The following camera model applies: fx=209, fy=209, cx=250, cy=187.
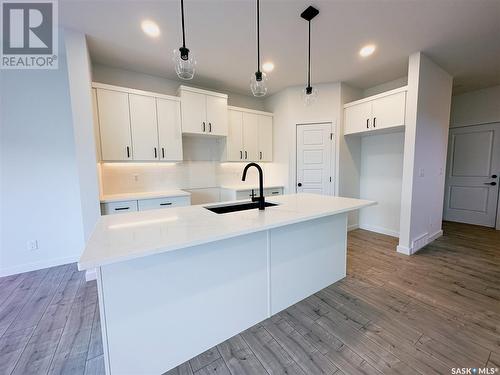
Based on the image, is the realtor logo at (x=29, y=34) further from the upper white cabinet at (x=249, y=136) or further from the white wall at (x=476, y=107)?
the white wall at (x=476, y=107)

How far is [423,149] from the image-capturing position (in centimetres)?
312

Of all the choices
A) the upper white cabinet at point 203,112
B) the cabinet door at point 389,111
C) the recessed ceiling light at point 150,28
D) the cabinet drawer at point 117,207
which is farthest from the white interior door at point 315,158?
the cabinet drawer at point 117,207

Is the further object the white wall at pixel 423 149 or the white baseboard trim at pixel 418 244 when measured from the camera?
the white baseboard trim at pixel 418 244

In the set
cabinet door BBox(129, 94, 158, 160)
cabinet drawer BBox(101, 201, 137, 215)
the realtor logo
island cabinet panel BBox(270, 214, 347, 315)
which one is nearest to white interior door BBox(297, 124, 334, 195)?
island cabinet panel BBox(270, 214, 347, 315)

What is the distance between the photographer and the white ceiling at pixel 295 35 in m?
1.97

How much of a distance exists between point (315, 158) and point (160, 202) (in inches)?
113

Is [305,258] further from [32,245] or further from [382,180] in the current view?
[32,245]

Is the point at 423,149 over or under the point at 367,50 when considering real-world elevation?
under

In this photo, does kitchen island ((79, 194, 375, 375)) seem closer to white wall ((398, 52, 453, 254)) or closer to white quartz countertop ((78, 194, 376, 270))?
white quartz countertop ((78, 194, 376, 270))

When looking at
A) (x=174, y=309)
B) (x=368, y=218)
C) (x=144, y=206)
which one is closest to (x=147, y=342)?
(x=174, y=309)

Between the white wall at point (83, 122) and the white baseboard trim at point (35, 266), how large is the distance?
88 cm

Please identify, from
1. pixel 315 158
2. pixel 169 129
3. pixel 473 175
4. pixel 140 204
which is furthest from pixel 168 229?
pixel 473 175

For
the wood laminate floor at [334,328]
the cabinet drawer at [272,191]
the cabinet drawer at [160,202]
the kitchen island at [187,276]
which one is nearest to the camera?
the kitchen island at [187,276]

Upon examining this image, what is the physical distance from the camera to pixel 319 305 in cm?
202
